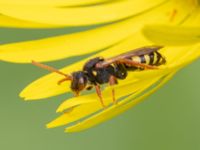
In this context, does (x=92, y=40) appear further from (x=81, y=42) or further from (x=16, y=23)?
(x=16, y=23)

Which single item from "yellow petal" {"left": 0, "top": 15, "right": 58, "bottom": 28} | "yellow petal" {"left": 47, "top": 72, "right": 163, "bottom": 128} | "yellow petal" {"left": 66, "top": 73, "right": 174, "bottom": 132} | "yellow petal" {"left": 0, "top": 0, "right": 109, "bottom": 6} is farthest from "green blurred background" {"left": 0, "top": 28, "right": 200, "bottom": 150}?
"yellow petal" {"left": 66, "top": 73, "right": 174, "bottom": 132}

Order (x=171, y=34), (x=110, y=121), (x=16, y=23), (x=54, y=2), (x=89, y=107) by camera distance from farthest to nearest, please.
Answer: (x=110, y=121)
(x=54, y=2)
(x=16, y=23)
(x=89, y=107)
(x=171, y=34)

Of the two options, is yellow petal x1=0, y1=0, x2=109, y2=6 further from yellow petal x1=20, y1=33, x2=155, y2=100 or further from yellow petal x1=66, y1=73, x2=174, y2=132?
yellow petal x1=66, y1=73, x2=174, y2=132

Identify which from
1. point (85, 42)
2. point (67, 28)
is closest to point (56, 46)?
point (85, 42)

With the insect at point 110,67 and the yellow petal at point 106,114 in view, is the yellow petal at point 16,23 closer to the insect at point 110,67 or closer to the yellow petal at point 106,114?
the insect at point 110,67

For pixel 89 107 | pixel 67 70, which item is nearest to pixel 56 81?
pixel 67 70

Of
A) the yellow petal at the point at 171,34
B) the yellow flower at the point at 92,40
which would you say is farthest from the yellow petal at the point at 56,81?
the yellow petal at the point at 171,34
